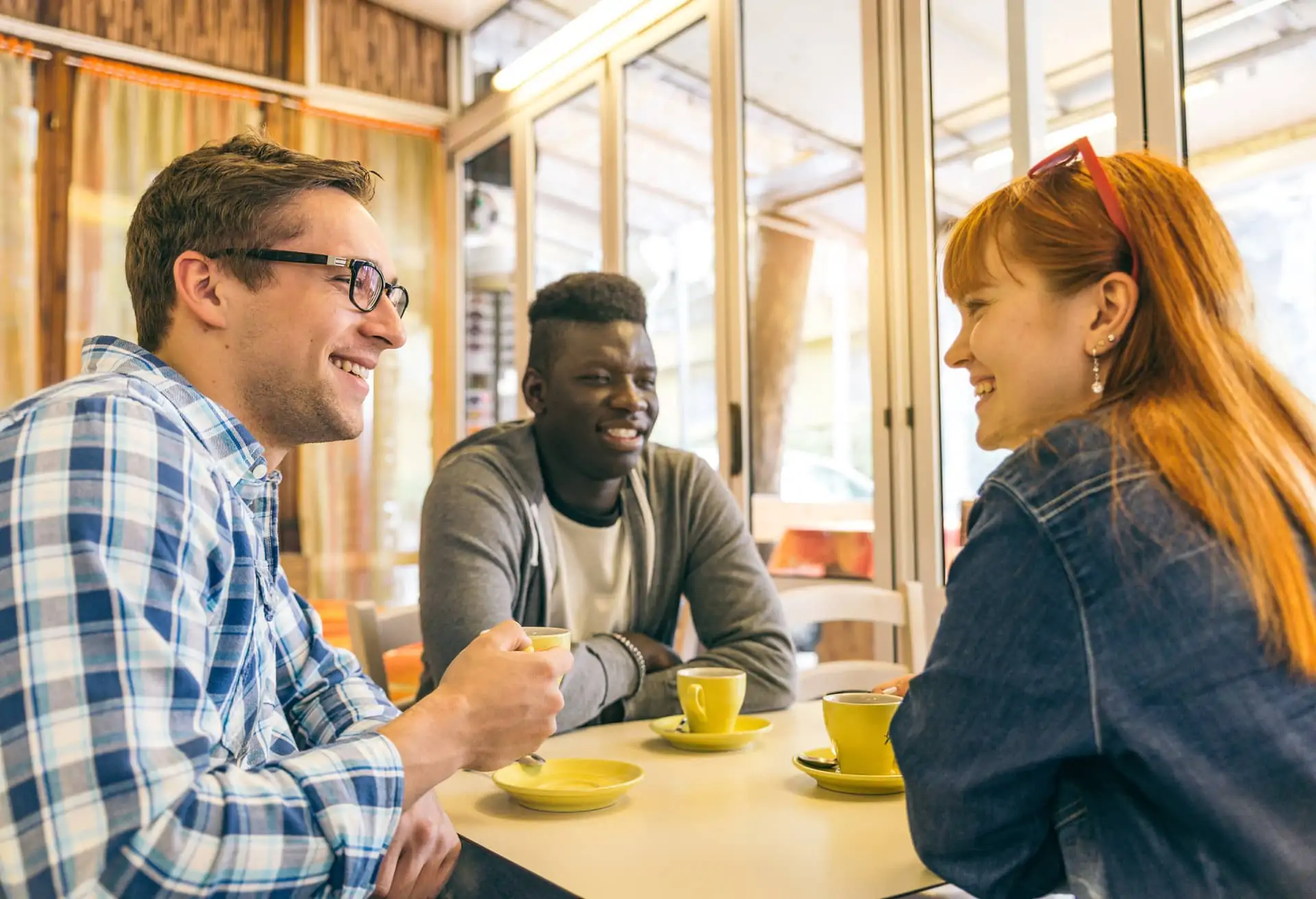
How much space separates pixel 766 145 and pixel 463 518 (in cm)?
206

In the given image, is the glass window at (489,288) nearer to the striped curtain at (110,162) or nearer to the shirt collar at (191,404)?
the striped curtain at (110,162)

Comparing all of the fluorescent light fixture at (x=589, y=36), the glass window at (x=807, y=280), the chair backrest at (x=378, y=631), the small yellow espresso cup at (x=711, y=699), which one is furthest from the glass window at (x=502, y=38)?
the small yellow espresso cup at (x=711, y=699)

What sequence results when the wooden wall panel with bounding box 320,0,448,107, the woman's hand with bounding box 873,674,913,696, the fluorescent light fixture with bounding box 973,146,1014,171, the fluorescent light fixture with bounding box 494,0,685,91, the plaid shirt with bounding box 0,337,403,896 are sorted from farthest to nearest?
the wooden wall panel with bounding box 320,0,448,107 → the fluorescent light fixture with bounding box 494,0,685,91 → the fluorescent light fixture with bounding box 973,146,1014,171 → the woman's hand with bounding box 873,674,913,696 → the plaid shirt with bounding box 0,337,403,896

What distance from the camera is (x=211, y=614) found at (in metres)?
0.86

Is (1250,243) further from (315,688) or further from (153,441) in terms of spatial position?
(153,441)

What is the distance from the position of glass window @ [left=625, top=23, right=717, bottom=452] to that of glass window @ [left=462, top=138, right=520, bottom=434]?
120cm

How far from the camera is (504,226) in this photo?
199 inches

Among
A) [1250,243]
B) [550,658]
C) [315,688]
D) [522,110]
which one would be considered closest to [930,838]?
[550,658]

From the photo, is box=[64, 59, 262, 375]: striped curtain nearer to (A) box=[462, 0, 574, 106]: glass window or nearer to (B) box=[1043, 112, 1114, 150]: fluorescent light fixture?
(A) box=[462, 0, 574, 106]: glass window

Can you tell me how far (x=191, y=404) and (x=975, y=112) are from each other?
7.50ft

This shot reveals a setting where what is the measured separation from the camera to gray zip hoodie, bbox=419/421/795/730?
1616mm

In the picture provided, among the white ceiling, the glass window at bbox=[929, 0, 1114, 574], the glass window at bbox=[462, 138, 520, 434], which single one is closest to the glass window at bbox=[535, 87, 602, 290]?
the glass window at bbox=[462, 138, 520, 434]

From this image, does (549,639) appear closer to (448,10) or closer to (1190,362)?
(1190,362)

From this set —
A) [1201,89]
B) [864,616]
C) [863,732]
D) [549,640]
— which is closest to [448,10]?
[1201,89]
